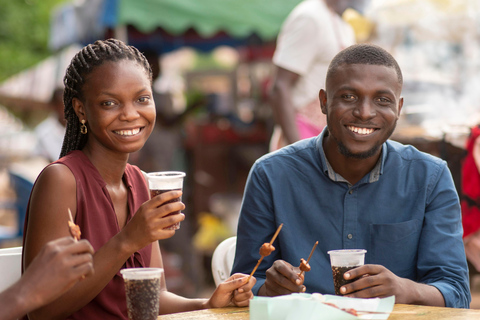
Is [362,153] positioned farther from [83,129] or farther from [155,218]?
[83,129]

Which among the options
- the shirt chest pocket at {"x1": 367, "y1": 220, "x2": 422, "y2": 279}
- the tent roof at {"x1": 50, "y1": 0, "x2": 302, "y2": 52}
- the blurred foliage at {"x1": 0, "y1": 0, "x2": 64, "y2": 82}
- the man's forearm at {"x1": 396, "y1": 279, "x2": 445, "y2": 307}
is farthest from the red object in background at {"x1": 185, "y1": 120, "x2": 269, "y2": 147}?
the blurred foliage at {"x1": 0, "y1": 0, "x2": 64, "y2": 82}

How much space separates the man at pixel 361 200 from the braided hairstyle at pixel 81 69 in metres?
0.80

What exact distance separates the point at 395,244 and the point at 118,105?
1338 mm

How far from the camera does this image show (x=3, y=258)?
268cm

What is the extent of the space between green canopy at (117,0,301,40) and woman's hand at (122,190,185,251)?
15.8 ft

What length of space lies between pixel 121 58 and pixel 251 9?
5.40 meters

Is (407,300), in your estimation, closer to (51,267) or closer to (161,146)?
(51,267)

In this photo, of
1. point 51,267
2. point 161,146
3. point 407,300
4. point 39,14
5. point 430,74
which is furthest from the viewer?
point 39,14

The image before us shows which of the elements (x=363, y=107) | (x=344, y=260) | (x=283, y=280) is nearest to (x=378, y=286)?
(x=344, y=260)

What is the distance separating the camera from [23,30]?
26.5 meters

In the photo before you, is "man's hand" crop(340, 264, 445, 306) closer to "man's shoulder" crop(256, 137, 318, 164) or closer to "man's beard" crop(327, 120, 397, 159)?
"man's beard" crop(327, 120, 397, 159)

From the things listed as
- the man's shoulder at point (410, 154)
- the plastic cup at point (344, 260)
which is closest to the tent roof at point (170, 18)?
the man's shoulder at point (410, 154)

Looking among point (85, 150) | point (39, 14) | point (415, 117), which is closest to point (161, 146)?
point (415, 117)

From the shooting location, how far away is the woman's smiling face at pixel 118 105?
8.71 feet
